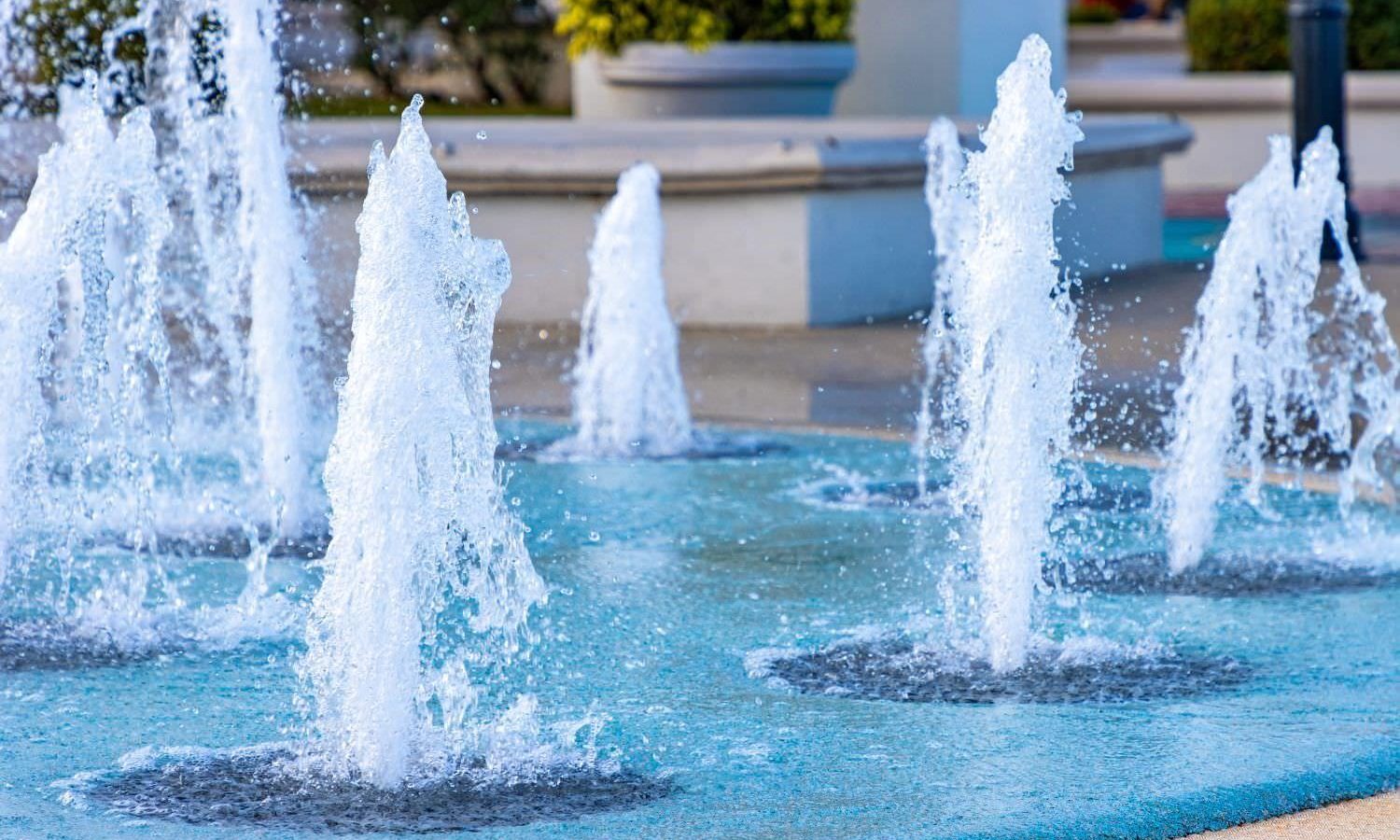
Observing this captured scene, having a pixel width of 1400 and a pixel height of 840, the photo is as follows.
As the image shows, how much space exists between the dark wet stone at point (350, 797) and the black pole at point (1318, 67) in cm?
865

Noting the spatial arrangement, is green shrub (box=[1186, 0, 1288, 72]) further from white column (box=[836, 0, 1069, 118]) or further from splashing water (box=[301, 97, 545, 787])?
splashing water (box=[301, 97, 545, 787])

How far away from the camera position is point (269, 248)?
22.1ft

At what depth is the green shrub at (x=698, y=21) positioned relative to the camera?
13.6 metres

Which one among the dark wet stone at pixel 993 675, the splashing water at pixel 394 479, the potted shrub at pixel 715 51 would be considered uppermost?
the potted shrub at pixel 715 51

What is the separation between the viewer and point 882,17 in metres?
15.0

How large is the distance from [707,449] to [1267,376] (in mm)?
2241

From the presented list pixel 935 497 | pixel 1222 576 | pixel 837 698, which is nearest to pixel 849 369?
pixel 935 497

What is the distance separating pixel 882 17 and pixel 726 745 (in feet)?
36.7

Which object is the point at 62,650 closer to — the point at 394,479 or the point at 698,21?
the point at 394,479

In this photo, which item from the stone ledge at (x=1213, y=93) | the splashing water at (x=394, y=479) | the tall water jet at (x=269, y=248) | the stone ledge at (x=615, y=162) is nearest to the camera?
the splashing water at (x=394, y=479)

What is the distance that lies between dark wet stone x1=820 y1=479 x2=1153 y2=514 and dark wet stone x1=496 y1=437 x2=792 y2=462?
65 cm

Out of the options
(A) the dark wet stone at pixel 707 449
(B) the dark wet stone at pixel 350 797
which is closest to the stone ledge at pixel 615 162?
(A) the dark wet stone at pixel 707 449

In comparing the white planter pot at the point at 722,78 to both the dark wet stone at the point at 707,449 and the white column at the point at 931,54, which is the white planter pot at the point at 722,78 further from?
the dark wet stone at the point at 707,449

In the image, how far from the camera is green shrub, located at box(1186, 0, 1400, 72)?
1911 cm
